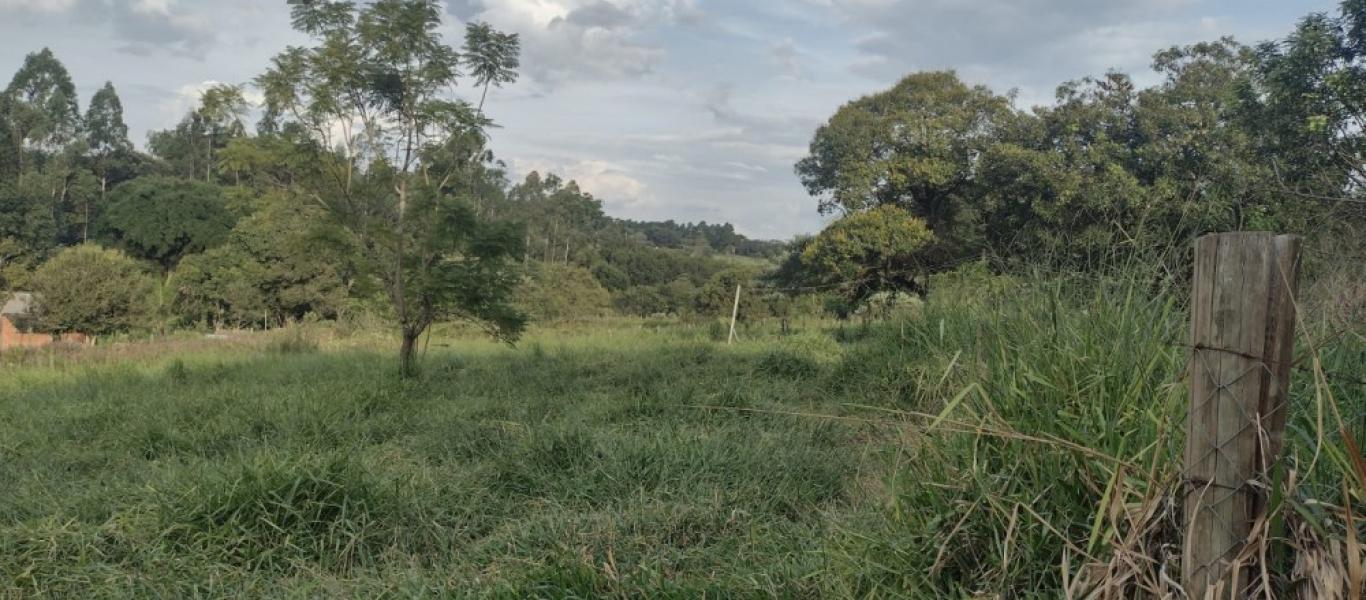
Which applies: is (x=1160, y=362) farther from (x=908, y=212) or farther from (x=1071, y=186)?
(x=908, y=212)

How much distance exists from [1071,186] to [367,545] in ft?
46.2

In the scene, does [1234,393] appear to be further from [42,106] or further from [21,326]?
[42,106]

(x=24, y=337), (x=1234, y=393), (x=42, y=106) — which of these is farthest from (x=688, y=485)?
(x=42, y=106)

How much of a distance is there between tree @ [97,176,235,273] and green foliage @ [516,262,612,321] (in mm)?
17625

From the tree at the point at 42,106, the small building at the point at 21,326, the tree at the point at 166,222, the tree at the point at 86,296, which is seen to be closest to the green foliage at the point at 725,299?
the tree at the point at 86,296

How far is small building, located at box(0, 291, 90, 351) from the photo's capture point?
20.8 m

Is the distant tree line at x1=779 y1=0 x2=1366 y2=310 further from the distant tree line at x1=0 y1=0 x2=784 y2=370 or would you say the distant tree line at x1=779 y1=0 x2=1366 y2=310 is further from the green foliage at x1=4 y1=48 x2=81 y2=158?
the green foliage at x1=4 y1=48 x2=81 y2=158

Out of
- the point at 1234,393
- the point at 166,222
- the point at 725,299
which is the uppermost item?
the point at 166,222

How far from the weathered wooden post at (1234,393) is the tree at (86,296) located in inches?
987

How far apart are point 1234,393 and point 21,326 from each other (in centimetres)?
2931

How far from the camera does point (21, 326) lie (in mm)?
22672

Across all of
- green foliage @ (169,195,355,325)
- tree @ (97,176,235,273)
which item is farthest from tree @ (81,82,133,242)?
green foliage @ (169,195,355,325)

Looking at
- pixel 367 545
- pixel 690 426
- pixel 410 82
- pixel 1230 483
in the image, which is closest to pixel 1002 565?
pixel 1230 483

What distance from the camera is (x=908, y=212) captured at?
1697 cm
